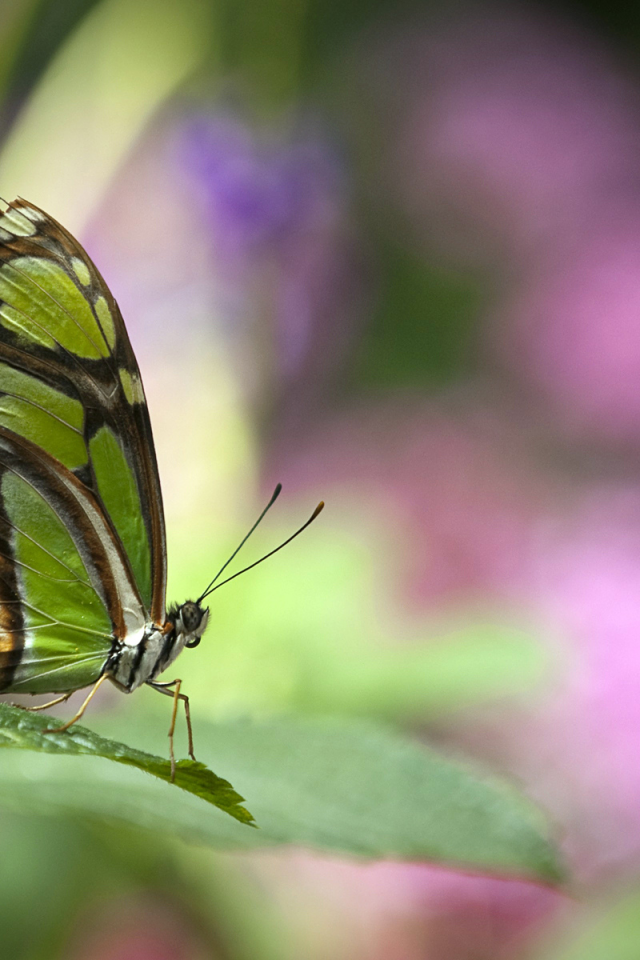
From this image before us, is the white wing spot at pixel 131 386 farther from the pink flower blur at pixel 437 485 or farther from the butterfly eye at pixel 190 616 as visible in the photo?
the pink flower blur at pixel 437 485

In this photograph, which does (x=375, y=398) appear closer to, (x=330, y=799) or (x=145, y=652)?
(x=145, y=652)

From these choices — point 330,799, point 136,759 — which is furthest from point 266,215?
point 136,759

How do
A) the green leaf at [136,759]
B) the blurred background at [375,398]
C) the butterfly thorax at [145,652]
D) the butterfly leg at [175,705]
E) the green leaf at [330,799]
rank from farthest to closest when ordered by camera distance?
1. the blurred background at [375,398]
2. the butterfly thorax at [145,652]
3. the butterfly leg at [175,705]
4. the green leaf at [330,799]
5. the green leaf at [136,759]

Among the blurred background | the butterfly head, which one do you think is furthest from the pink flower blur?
the butterfly head

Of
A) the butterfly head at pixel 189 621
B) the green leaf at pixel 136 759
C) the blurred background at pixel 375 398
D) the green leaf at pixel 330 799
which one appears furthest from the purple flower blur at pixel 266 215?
the green leaf at pixel 136 759

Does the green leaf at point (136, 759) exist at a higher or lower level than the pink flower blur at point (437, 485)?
lower

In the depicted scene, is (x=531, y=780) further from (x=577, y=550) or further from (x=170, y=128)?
(x=170, y=128)

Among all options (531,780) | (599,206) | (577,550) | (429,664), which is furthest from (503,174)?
(429,664)
